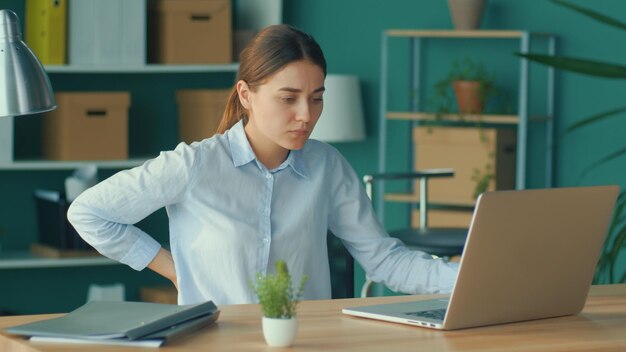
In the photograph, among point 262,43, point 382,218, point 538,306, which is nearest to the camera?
point 538,306

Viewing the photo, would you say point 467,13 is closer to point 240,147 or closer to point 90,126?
point 90,126

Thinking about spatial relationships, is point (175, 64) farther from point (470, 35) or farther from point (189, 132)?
point (470, 35)

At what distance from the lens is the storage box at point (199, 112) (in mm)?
5121

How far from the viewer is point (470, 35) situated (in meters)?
5.00

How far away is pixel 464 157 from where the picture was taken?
5.02 meters

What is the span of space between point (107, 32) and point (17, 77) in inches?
117

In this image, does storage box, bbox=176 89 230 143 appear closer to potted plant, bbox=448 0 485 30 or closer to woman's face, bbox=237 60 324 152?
potted plant, bbox=448 0 485 30

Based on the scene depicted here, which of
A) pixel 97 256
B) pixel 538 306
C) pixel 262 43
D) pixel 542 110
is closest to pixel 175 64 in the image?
pixel 97 256

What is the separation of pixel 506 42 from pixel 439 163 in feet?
1.98

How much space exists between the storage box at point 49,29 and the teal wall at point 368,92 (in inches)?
11.2

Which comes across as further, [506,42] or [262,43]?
[506,42]

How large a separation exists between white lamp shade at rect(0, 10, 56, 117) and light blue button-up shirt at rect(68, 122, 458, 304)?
14.8 inches

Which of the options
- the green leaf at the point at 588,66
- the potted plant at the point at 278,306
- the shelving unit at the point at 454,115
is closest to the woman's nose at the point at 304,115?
the potted plant at the point at 278,306

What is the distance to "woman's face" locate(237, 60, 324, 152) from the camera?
2350 millimetres
